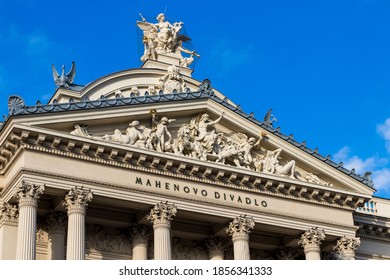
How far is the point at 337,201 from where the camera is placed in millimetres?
37875

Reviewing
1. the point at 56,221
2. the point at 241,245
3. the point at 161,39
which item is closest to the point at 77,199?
the point at 56,221

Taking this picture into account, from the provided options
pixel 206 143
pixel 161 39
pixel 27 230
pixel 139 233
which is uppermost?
pixel 161 39

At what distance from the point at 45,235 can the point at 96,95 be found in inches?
336

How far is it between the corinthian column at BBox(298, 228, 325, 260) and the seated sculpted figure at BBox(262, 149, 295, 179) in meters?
2.61

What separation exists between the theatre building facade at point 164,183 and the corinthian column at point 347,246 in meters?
0.05

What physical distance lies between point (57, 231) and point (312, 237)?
11.4 m

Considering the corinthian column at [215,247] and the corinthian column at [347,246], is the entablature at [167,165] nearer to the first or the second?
the corinthian column at [347,246]

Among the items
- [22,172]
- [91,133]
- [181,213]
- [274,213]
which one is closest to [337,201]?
[274,213]

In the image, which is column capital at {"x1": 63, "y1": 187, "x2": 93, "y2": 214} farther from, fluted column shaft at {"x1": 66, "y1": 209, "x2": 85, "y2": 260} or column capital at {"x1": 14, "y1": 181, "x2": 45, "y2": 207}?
column capital at {"x1": 14, "y1": 181, "x2": 45, "y2": 207}

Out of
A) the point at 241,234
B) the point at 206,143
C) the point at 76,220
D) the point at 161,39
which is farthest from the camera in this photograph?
the point at 161,39

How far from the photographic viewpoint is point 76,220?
3091 cm

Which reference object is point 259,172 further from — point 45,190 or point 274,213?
point 45,190

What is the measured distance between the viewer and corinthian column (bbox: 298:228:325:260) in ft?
120

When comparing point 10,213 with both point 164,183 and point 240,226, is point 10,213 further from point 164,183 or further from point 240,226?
point 240,226
